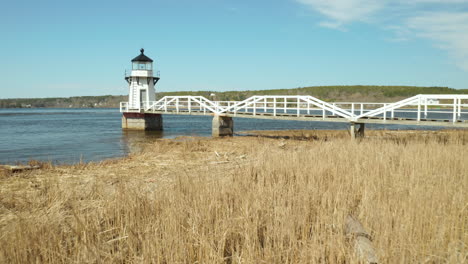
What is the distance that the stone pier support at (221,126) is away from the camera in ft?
75.3

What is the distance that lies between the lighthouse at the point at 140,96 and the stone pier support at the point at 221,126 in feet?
33.7

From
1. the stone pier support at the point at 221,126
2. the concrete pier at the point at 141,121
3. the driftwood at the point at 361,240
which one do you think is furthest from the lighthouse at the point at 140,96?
the driftwood at the point at 361,240

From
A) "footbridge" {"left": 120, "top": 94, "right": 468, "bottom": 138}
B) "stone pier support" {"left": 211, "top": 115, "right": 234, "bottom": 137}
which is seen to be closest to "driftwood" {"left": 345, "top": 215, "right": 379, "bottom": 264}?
"footbridge" {"left": 120, "top": 94, "right": 468, "bottom": 138}

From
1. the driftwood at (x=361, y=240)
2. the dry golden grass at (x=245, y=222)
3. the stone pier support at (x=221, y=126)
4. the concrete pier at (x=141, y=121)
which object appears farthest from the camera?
the concrete pier at (x=141, y=121)

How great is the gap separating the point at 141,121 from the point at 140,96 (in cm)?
249

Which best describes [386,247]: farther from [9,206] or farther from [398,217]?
[9,206]

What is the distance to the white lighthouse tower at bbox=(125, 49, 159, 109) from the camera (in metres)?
31.8

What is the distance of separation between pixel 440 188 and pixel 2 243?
5.47 metres

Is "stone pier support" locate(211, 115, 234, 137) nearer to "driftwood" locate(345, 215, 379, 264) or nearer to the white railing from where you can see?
the white railing

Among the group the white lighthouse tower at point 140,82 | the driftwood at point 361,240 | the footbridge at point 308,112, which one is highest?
the white lighthouse tower at point 140,82

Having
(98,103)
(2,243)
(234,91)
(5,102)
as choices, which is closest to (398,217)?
(2,243)

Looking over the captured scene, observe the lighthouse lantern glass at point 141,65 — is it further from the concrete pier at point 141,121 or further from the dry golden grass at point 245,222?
the dry golden grass at point 245,222

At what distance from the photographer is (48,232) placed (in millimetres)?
3686

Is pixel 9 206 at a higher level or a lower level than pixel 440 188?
lower
